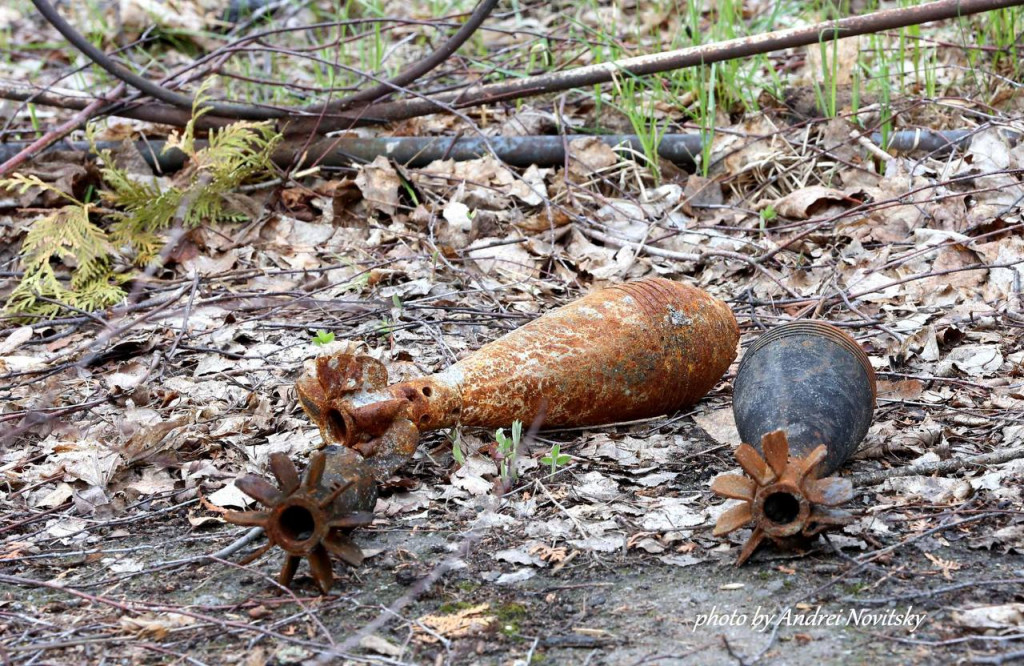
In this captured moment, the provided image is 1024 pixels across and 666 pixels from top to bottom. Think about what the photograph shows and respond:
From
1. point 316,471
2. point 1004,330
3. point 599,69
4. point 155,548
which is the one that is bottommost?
point 1004,330

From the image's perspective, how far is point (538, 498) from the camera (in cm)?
292

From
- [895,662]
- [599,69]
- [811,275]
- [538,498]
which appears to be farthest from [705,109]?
[895,662]

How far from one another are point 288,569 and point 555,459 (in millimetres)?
849

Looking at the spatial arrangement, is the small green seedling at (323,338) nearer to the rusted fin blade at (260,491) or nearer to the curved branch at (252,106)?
the rusted fin blade at (260,491)

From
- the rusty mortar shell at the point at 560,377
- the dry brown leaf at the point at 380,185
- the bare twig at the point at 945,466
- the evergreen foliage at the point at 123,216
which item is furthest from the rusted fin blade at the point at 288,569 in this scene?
the dry brown leaf at the point at 380,185

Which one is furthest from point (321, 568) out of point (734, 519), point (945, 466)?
point (945, 466)

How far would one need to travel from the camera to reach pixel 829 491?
2340 mm

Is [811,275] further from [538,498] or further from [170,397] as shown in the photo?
[170,397]

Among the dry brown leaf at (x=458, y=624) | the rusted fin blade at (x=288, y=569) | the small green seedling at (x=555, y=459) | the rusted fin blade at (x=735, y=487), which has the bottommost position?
the small green seedling at (x=555, y=459)

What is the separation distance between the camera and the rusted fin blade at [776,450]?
2348 millimetres

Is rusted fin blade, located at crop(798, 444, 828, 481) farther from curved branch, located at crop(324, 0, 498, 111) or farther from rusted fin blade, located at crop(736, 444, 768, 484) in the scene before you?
curved branch, located at crop(324, 0, 498, 111)

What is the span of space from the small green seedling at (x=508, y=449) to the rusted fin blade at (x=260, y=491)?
0.76m

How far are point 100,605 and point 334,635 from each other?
623 mm

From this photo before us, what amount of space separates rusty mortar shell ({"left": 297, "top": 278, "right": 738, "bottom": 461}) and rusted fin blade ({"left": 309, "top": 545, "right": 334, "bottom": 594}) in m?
0.51
